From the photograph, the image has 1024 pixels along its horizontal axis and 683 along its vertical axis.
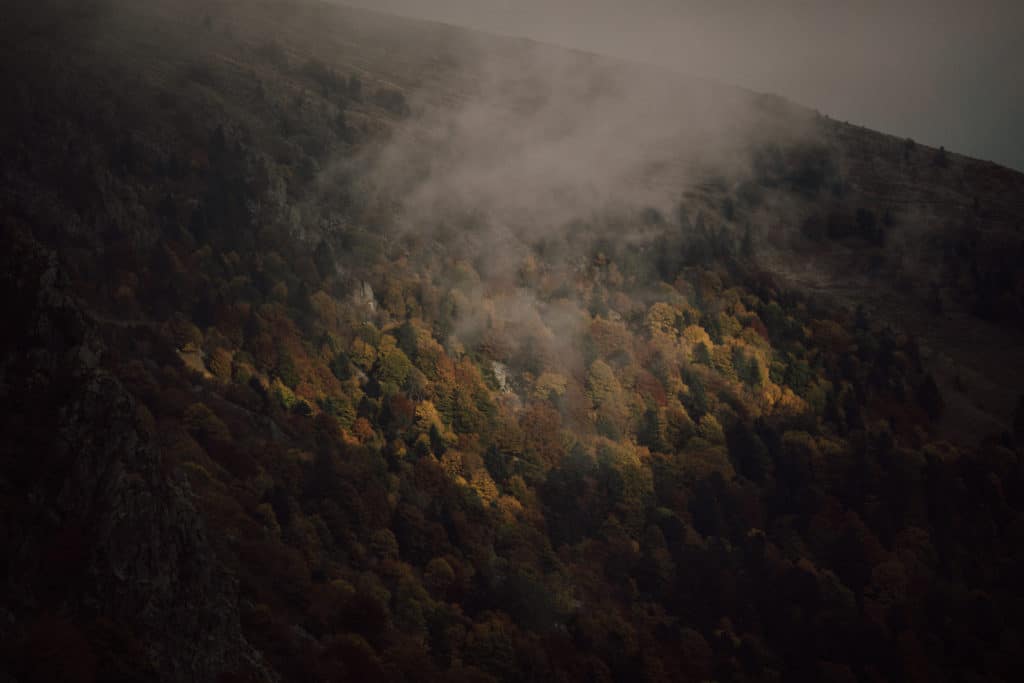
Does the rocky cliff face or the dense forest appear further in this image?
the dense forest

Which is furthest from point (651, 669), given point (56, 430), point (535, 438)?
point (56, 430)

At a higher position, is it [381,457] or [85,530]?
[85,530]

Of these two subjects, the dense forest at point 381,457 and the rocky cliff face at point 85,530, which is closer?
the rocky cliff face at point 85,530

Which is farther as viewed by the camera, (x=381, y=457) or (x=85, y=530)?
(x=381, y=457)
